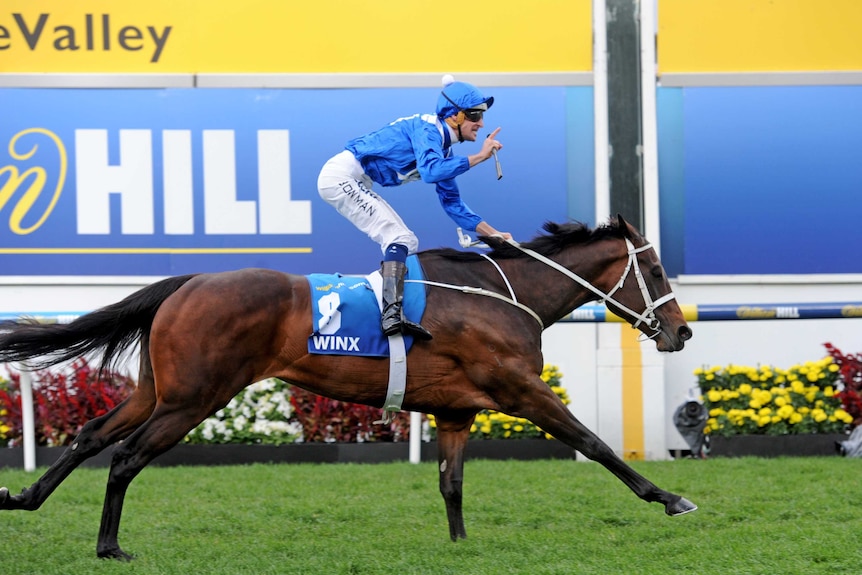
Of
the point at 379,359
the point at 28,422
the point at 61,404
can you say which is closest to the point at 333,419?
the point at 61,404

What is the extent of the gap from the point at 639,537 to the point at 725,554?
511 millimetres

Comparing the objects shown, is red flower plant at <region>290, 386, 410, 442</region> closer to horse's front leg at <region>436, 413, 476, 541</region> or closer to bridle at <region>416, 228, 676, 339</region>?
horse's front leg at <region>436, 413, 476, 541</region>

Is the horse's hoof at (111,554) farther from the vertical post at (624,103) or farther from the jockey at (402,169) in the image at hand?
the vertical post at (624,103)

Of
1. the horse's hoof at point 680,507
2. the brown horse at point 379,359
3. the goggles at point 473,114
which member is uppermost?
the goggles at point 473,114

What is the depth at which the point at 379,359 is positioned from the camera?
15.2 ft

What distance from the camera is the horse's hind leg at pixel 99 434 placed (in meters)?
4.50

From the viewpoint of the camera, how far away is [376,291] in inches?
185

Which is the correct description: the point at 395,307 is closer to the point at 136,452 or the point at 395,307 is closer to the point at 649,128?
the point at 136,452

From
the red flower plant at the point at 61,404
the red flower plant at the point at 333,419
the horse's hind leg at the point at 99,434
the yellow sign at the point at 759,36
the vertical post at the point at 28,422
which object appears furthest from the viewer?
the yellow sign at the point at 759,36

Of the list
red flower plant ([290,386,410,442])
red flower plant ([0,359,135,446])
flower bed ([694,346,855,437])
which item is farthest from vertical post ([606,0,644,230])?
red flower plant ([0,359,135,446])

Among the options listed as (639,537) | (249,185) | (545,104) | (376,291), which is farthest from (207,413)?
(545,104)

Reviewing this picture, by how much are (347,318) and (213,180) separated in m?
3.56

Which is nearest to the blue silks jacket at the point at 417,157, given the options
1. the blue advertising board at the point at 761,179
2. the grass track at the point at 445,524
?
the grass track at the point at 445,524

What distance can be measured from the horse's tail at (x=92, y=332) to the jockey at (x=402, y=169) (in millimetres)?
829
